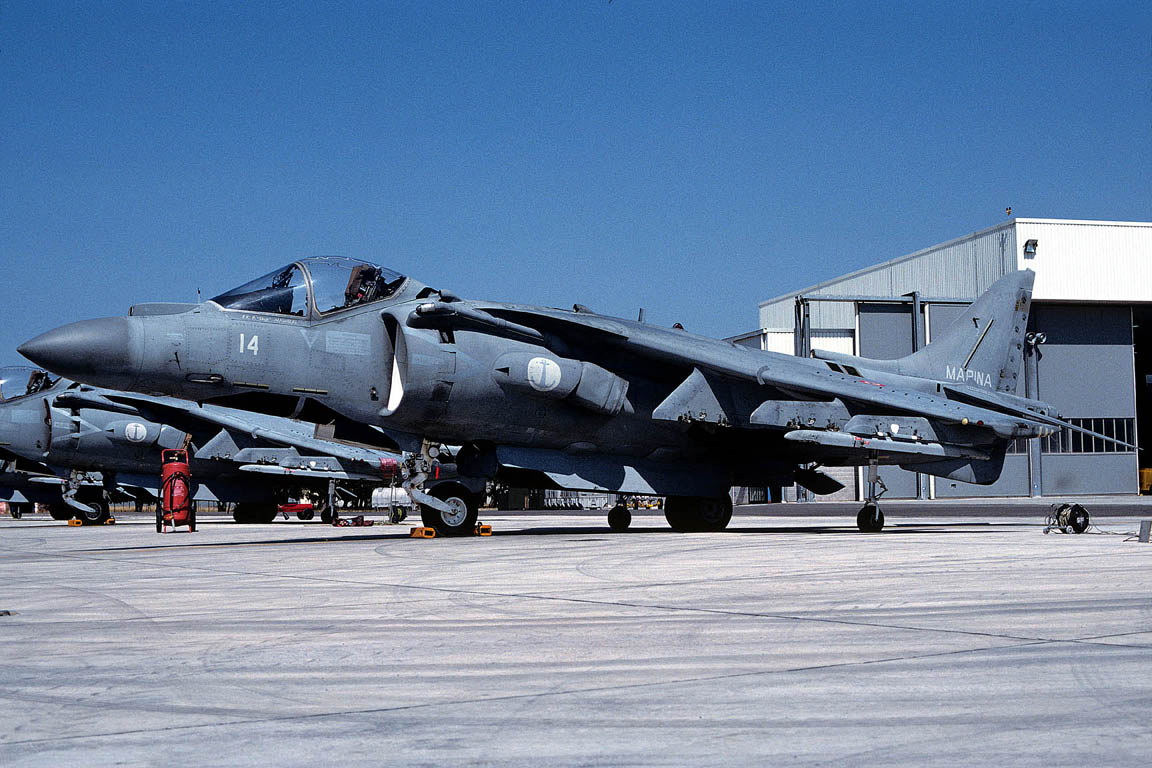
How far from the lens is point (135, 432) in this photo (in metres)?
25.7

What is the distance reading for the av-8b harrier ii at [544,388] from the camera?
12.8m

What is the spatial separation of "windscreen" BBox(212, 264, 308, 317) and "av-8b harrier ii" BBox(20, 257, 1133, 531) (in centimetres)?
2

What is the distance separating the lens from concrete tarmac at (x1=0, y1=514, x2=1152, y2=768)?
123 inches

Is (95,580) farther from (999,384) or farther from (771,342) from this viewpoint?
(771,342)

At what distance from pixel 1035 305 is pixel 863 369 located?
30.6 metres

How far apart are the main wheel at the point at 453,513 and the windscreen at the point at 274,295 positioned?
3357 millimetres

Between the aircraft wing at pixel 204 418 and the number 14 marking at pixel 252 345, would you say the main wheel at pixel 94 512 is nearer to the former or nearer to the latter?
the aircraft wing at pixel 204 418

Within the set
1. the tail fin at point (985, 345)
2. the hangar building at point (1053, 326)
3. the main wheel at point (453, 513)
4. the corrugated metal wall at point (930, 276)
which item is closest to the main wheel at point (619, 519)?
the main wheel at point (453, 513)

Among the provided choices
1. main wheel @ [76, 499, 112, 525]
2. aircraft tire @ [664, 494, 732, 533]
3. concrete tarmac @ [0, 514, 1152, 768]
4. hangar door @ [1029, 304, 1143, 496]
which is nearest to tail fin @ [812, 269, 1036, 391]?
aircraft tire @ [664, 494, 732, 533]

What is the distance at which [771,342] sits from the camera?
47.7 metres

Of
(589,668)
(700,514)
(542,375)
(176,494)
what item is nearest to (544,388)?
(542,375)

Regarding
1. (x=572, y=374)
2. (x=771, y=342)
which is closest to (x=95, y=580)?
(x=572, y=374)

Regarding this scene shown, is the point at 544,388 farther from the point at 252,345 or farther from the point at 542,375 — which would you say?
the point at 252,345

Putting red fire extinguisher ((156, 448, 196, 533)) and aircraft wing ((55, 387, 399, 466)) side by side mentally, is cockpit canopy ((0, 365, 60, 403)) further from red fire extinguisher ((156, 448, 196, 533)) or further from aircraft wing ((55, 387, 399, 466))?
red fire extinguisher ((156, 448, 196, 533))
